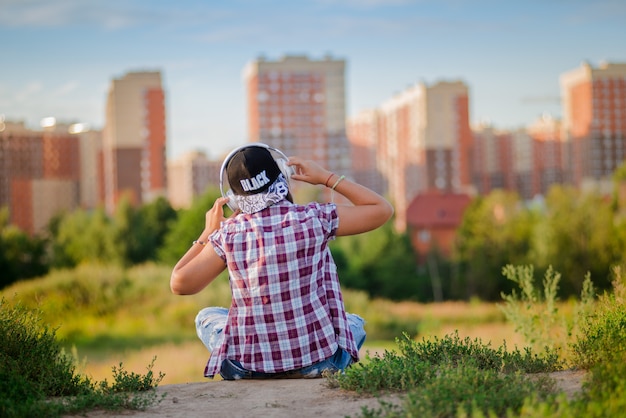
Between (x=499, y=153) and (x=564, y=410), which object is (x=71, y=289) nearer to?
(x=564, y=410)

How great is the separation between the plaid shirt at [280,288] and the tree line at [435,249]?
1465 inches

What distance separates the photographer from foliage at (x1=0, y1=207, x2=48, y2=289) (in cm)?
4453

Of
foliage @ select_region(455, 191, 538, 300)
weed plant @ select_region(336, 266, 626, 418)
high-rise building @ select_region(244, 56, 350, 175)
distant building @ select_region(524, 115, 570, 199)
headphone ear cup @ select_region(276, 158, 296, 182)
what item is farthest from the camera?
distant building @ select_region(524, 115, 570, 199)

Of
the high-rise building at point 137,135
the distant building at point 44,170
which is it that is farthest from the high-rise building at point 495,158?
the distant building at point 44,170

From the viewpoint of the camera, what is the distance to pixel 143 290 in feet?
115

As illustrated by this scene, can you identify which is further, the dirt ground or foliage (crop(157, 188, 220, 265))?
foliage (crop(157, 188, 220, 265))

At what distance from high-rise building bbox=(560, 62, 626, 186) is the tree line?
121 ft

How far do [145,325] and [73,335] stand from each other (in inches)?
108

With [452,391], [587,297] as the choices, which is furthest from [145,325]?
[452,391]

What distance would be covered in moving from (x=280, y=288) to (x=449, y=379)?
1084 millimetres

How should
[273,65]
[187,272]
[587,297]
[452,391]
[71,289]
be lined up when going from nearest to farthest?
[452,391] < [187,272] < [587,297] < [71,289] < [273,65]

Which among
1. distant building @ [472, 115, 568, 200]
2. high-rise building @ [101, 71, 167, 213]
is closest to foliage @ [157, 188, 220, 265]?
high-rise building @ [101, 71, 167, 213]

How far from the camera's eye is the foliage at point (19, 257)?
146ft

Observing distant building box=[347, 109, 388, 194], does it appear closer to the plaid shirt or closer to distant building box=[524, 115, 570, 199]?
distant building box=[524, 115, 570, 199]
